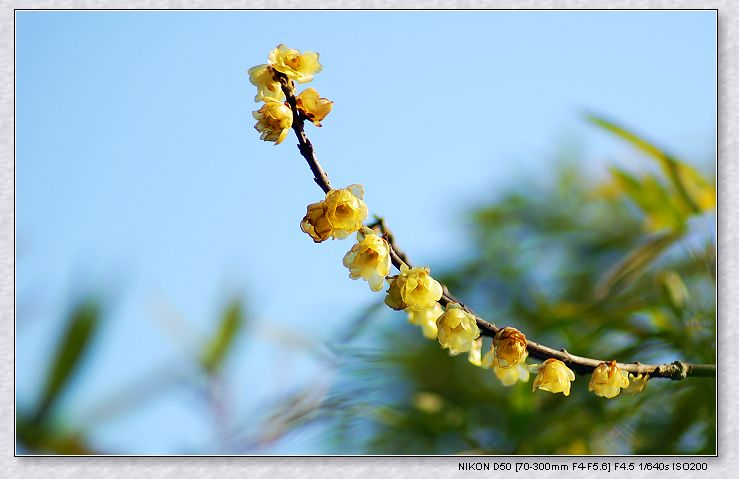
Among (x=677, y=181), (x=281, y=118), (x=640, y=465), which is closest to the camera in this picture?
(x=281, y=118)

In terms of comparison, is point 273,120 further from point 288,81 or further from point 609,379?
point 609,379

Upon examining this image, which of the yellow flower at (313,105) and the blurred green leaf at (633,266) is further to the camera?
the blurred green leaf at (633,266)

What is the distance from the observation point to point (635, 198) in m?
0.88

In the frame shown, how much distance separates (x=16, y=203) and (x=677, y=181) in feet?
2.02

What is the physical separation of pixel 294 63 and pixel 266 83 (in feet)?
0.05

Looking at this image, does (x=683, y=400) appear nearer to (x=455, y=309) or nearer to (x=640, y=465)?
(x=640, y=465)

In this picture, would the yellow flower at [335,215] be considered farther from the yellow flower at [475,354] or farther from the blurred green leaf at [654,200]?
the blurred green leaf at [654,200]

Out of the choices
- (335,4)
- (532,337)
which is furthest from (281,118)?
(532,337)

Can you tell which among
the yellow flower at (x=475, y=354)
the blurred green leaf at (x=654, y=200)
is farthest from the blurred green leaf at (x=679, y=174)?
the yellow flower at (x=475, y=354)

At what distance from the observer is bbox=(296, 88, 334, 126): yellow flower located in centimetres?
38

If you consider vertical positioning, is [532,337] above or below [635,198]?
below

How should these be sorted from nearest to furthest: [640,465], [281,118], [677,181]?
1. [281,118]
2. [640,465]
3. [677,181]

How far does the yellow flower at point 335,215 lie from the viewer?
1.18 ft

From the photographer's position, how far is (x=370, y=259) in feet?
1.22
